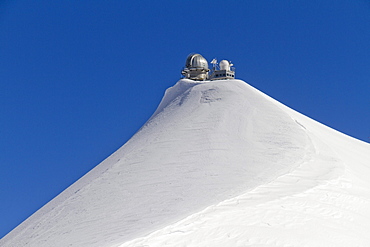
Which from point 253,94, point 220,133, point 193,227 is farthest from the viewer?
point 253,94

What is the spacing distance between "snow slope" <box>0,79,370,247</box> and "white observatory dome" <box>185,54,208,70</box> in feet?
54.9

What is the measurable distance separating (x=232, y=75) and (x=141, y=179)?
1043 inches

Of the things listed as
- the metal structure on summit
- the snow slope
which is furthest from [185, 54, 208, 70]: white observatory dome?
the snow slope

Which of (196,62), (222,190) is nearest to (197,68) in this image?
(196,62)

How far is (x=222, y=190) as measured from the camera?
50.4 ft

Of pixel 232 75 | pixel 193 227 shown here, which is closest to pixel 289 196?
pixel 193 227

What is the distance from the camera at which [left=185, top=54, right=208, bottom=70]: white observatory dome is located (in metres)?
45.2

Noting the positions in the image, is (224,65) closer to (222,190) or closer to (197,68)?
(197,68)

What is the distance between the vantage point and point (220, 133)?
23.8 m

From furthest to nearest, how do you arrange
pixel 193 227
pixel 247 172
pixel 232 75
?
pixel 232 75, pixel 247 172, pixel 193 227

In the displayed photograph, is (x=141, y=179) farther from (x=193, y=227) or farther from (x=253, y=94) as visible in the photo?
(x=253, y=94)

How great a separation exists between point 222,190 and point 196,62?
3113cm

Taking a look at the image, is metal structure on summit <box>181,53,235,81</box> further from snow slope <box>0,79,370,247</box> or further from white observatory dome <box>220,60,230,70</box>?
snow slope <box>0,79,370,247</box>

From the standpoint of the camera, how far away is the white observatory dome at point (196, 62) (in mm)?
45250
